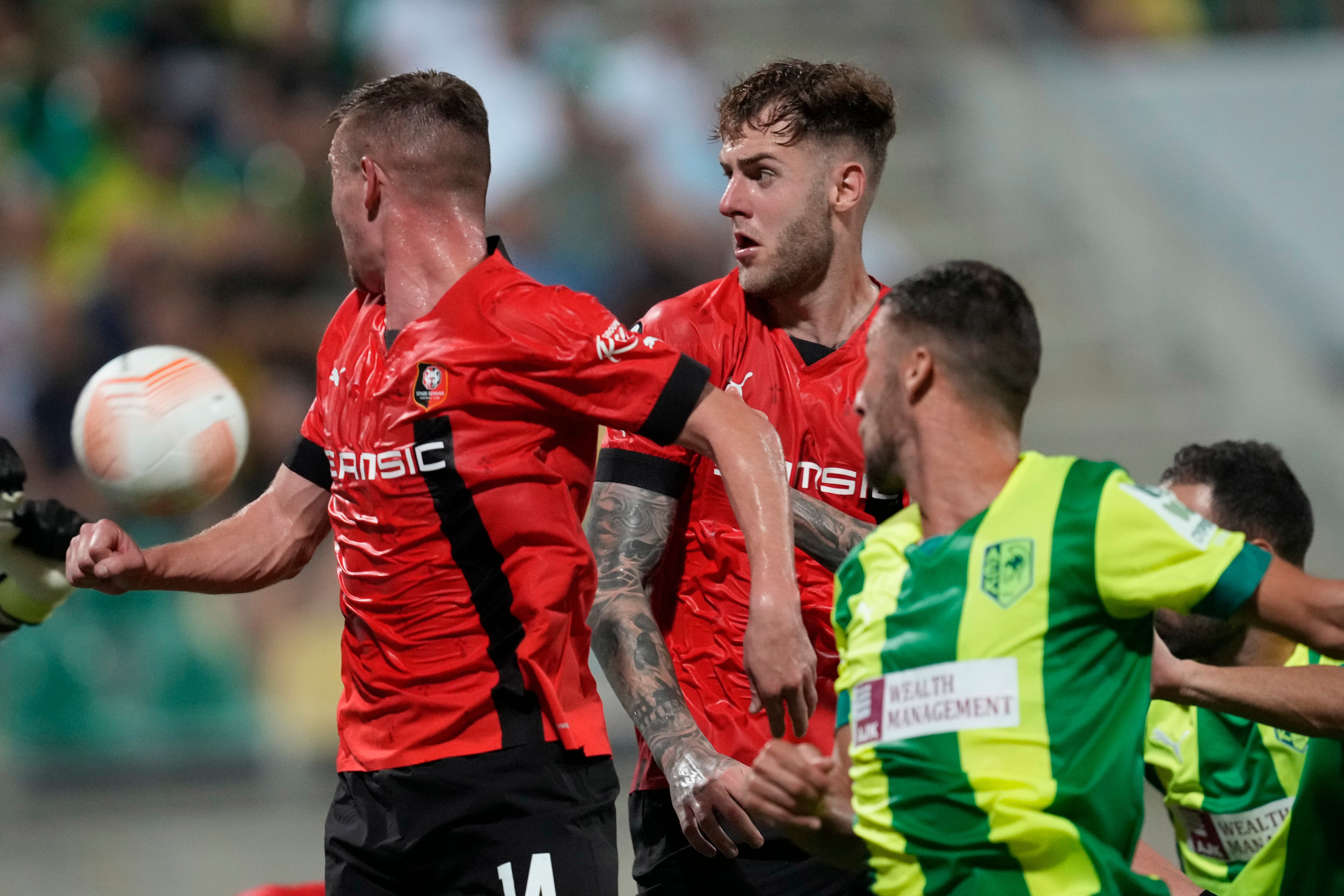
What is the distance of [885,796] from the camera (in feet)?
8.92

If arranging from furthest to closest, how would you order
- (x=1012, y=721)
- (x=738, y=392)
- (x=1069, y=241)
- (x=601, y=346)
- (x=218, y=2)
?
1. (x=1069, y=241)
2. (x=218, y=2)
3. (x=738, y=392)
4. (x=601, y=346)
5. (x=1012, y=721)

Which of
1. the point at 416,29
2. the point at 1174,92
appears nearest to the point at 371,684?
the point at 416,29

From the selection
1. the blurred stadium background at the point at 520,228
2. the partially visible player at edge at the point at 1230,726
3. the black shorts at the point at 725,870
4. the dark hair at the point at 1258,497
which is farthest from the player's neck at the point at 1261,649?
the blurred stadium background at the point at 520,228

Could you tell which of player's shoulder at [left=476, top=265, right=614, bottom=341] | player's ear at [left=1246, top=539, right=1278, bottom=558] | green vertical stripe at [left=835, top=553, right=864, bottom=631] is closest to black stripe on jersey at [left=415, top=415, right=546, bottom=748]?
player's shoulder at [left=476, top=265, right=614, bottom=341]

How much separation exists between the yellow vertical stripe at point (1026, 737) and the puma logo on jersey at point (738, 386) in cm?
118

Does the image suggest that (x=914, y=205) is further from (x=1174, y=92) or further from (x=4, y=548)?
(x=4, y=548)

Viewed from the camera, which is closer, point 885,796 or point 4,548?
point 885,796

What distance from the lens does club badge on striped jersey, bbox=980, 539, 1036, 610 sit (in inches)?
104

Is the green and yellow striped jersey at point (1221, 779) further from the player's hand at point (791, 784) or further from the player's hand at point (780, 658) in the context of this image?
the player's hand at point (791, 784)

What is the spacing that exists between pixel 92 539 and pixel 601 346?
3.92 feet

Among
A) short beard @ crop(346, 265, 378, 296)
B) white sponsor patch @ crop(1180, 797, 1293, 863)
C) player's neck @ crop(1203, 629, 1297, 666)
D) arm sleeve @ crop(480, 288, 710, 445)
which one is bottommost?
white sponsor patch @ crop(1180, 797, 1293, 863)

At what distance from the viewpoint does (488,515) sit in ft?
10.8

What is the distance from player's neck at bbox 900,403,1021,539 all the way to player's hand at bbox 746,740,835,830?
483mm

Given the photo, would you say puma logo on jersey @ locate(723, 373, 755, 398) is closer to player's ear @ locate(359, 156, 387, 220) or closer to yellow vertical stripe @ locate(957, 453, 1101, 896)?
player's ear @ locate(359, 156, 387, 220)
